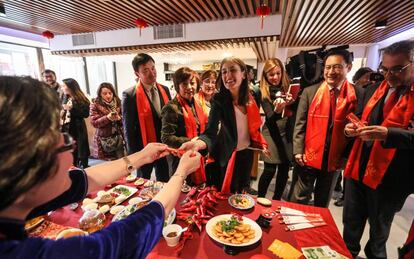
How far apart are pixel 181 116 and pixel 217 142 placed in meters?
0.54

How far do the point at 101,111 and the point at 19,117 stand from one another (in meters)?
2.75

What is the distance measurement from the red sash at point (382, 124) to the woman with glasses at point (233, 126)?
80 cm

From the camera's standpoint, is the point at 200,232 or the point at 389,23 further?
the point at 389,23

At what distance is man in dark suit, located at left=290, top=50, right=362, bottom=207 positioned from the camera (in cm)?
170

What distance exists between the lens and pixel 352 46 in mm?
7398

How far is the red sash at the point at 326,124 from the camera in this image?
1698mm

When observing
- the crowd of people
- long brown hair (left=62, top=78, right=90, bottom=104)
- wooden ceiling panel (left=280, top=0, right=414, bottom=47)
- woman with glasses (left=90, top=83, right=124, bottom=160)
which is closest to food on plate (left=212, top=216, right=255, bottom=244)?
the crowd of people

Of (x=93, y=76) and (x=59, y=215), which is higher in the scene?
(x=93, y=76)

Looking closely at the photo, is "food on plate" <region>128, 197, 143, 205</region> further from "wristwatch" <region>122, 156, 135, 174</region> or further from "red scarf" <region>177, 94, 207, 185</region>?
"red scarf" <region>177, 94, 207, 185</region>

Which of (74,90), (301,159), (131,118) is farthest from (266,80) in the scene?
(74,90)

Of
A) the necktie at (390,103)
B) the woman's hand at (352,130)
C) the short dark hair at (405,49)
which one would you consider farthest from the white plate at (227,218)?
the short dark hair at (405,49)

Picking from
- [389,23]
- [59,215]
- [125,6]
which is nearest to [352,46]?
[389,23]

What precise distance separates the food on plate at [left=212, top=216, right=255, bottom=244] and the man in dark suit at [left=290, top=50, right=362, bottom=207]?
1.06 m

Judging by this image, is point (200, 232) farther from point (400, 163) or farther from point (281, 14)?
point (281, 14)
